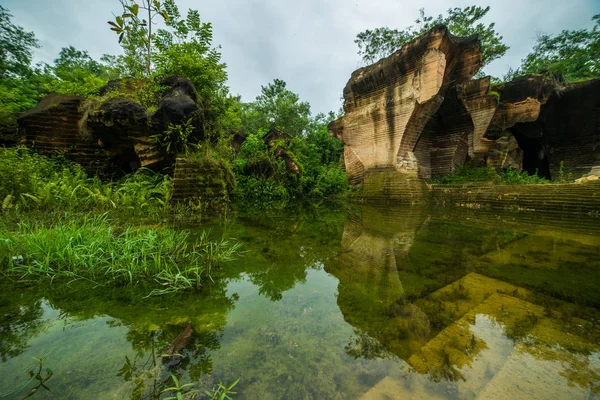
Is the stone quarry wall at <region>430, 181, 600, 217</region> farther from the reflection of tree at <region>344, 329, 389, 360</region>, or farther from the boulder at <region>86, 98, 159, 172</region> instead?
the boulder at <region>86, 98, 159, 172</region>

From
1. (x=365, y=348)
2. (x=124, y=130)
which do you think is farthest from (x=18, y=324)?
(x=124, y=130)

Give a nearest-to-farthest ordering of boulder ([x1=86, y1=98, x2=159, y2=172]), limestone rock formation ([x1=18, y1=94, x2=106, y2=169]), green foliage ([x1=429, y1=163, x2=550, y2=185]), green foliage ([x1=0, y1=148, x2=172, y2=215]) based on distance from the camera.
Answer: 1. green foliage ([x1=0, y1=148, x2=172, y2=215])
2. boulder ([x1=86, y1=98, x2=159, y2=172])
3. limestone rock formation ([x1=18, y1=94, x2=106, y2=169])
4. green foliage ([x1=429, y1=163, x2=550, y2=185])

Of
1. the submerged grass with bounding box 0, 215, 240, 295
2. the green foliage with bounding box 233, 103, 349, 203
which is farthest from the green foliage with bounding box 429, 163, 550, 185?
the submerged grass with bounding box 0, 215, 240, 295

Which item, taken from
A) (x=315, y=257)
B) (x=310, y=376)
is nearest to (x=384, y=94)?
(x=315, y=257)

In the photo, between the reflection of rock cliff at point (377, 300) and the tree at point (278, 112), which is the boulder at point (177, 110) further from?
the tree at point (278, 112)

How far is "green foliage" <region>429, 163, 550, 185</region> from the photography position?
8.12 metres

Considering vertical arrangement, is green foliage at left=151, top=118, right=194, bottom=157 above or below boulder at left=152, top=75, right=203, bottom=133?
below

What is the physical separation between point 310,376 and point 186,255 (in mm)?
1573

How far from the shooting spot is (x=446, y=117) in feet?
32.5

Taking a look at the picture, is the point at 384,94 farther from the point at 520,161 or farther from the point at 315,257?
the point at 520,161

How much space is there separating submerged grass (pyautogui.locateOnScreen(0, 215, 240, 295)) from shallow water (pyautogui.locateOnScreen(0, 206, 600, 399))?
6.0 inches

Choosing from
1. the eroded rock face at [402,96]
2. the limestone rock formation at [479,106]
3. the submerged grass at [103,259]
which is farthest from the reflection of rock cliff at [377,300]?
the limestone rock formation at [479,106]

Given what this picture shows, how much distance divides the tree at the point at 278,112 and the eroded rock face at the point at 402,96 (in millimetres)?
14207

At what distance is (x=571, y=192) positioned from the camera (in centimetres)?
543
